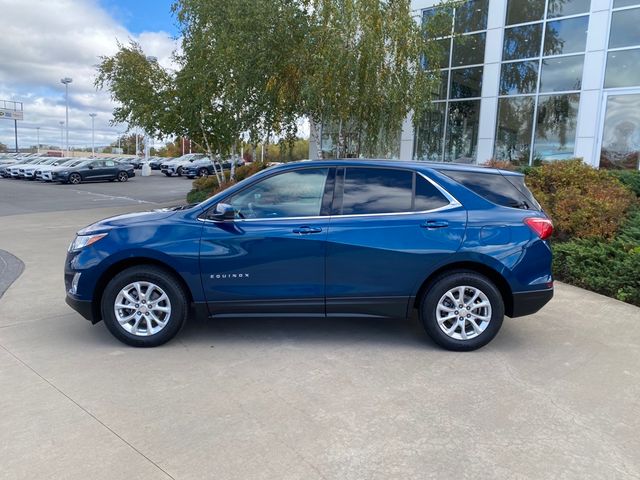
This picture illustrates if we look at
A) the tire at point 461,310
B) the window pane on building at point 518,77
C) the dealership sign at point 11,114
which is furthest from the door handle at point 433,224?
the dealership sign at point 11,114

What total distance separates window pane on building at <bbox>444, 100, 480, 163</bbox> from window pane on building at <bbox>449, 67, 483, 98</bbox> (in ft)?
0.85

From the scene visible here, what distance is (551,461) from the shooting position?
2932 millimetres

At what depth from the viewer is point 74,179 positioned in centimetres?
3030

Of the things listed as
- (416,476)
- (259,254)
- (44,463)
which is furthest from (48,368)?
(416,476)

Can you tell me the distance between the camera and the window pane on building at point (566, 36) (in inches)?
536

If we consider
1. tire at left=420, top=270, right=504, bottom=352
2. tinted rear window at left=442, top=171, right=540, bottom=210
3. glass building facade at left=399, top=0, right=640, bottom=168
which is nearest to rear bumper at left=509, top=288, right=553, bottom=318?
tire at left=420, top=270, right=504, bottom=352

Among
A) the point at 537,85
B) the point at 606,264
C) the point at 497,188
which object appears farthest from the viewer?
the point at 537,85

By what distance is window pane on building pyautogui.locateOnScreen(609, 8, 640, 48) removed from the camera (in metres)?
12.7

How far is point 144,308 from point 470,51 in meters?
14.6

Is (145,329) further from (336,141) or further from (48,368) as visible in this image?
(336,141)

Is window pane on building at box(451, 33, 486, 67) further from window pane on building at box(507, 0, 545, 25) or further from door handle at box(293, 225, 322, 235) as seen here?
door handle at box(293, 225, 322, 235)

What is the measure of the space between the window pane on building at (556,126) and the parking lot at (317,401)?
9931 mm

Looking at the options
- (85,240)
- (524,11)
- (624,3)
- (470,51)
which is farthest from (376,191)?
(470,51)

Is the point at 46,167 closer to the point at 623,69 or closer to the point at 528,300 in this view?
the point at 623,69
